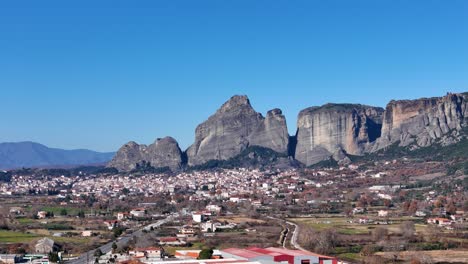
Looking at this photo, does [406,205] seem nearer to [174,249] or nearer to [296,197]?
[296,197]

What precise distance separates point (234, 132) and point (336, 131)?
69.7ft

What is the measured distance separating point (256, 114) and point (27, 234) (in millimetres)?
87991

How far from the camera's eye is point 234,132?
136625 millimetres

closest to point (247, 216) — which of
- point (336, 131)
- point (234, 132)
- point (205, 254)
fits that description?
point (205, 254)

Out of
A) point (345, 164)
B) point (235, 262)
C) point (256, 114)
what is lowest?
point (235, 262)

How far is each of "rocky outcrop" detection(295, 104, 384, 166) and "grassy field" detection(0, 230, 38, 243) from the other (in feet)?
238

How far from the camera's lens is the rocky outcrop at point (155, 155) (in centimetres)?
14188

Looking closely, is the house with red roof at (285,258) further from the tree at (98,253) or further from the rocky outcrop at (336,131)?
the rocky outcrop at (336,131)

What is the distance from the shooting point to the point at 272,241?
48.2 meters

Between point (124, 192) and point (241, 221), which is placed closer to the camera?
point (241, 221)

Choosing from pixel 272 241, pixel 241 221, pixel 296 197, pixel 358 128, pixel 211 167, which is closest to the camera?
pixel 272 241

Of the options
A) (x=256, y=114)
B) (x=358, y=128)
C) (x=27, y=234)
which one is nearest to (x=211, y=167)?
(x=256, y=114)

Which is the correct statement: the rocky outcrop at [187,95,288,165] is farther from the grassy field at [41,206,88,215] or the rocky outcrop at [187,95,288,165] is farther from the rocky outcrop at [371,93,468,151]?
the grassy field at [41,206,88,215]

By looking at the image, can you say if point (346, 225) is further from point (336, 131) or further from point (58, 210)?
point (336, 131)
